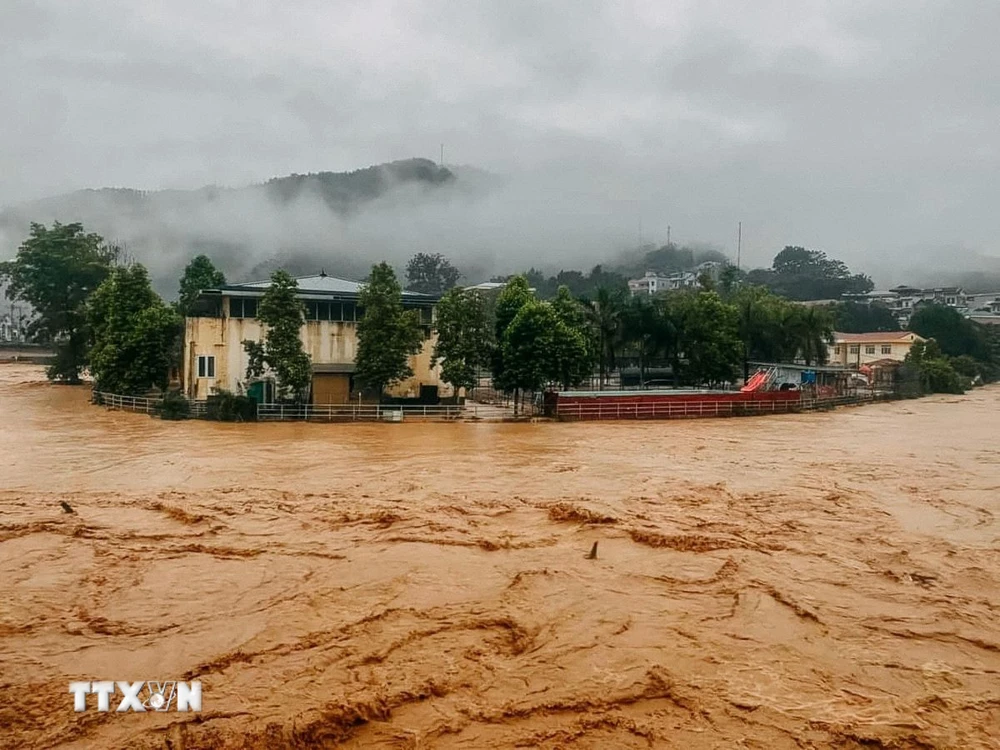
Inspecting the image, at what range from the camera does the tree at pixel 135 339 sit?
37.5m

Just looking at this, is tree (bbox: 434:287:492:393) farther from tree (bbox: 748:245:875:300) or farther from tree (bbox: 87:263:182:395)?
tree (bbox: 748:245:875:300)

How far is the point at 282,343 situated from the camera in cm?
3309

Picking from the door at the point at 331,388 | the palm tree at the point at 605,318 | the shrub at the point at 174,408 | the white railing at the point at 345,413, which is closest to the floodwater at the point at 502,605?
the shrub at the point at 174,408

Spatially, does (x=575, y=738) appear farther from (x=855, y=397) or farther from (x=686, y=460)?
(x=855, y=397)

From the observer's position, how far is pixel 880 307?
106 m

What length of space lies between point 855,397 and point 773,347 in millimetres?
8535

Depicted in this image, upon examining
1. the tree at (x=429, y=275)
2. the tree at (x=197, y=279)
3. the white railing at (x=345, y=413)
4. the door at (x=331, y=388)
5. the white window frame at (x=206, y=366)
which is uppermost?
the tree at (x=429, y=275)

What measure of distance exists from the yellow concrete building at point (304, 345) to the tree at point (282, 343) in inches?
50.8

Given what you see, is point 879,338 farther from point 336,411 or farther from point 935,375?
point 336,411

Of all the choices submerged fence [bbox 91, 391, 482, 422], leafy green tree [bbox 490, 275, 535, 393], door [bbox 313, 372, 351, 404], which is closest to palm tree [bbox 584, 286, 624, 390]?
leafy green tree [bbox 490, 275, 535, 393]

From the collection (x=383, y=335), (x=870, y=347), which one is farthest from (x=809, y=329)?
(x=383, y=335)

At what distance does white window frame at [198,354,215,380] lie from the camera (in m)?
34.6

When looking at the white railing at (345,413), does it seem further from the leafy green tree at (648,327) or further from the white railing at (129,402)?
the leafy green tree at (648,327)

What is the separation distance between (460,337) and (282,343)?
Result: 837cm
